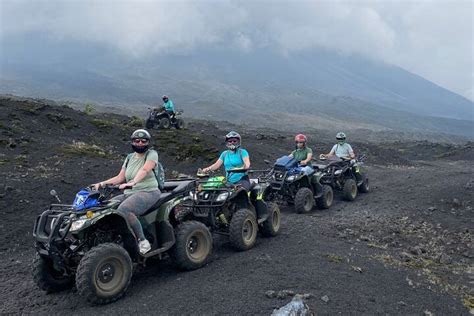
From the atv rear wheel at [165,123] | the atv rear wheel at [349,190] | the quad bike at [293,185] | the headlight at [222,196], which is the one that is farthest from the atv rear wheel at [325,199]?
the atv rear wheel at [165,123]

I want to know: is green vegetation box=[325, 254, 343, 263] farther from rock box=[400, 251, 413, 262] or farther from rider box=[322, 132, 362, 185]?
rider box=[322, 132, 362, 185]

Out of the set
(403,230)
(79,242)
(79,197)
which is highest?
(79,197)

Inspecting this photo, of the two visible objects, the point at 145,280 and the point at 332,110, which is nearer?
the point at 145,280

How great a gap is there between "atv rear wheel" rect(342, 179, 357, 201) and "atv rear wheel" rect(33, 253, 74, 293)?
11.0m

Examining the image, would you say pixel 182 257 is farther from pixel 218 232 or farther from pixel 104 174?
pixel 104 174

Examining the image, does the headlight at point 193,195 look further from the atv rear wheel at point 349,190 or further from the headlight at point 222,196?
the atv rear wheel at point 349,190

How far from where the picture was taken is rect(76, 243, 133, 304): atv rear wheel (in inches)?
251

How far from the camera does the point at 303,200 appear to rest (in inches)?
539

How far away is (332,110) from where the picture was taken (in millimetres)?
197375

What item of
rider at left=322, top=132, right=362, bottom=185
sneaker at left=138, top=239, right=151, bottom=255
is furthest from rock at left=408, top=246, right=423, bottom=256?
rider at left=322, top=132, right=362, bottom=185

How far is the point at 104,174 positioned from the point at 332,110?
187438 mm

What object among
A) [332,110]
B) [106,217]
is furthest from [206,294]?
[332,110]

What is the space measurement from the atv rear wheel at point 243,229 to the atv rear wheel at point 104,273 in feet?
8.39

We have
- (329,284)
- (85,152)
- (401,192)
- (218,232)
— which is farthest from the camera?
(85,152)
